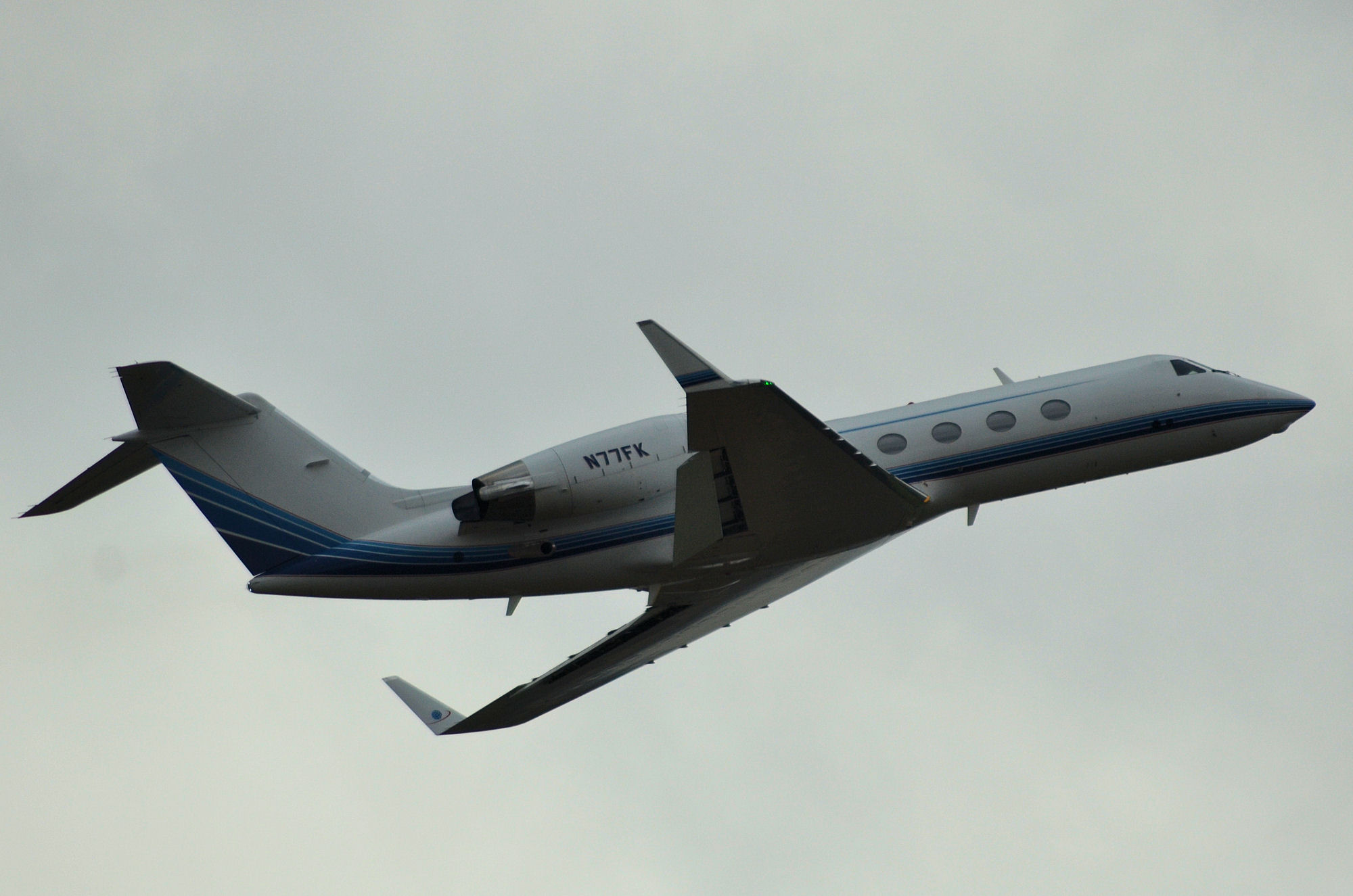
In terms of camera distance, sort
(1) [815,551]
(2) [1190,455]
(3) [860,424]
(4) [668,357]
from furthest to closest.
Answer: (2) [1190,455]
(3) [860,424]
(1) [815,551]
(4) [668,357]

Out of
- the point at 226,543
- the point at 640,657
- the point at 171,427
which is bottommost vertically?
the point at 640,657

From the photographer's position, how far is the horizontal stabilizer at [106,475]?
21641 mm

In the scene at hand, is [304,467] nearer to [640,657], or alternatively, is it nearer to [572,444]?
[572,444]

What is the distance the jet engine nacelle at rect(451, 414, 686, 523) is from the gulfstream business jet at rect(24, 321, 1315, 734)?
0.09 feet

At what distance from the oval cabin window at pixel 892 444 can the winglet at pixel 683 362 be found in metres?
6.61

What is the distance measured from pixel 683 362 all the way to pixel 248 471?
8799 millimetres

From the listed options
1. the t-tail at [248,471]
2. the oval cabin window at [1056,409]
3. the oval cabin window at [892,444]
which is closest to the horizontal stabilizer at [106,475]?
the t-tail at [248,471]

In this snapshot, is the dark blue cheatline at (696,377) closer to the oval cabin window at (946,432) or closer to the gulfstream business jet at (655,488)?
the gulfstream business jet at (655,488)

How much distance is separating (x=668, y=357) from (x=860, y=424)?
7516 mm

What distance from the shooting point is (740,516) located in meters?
21.4

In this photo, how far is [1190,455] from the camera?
87.4ft

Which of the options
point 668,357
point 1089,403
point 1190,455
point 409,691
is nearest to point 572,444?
point 668,357

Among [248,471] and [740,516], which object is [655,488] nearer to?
[740,516]

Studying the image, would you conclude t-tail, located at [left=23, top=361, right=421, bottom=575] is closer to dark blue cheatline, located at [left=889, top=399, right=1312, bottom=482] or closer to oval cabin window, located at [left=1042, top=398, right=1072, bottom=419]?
dark blue cheatline, located at [left=889, top=399, right=1312, bottom=482]
